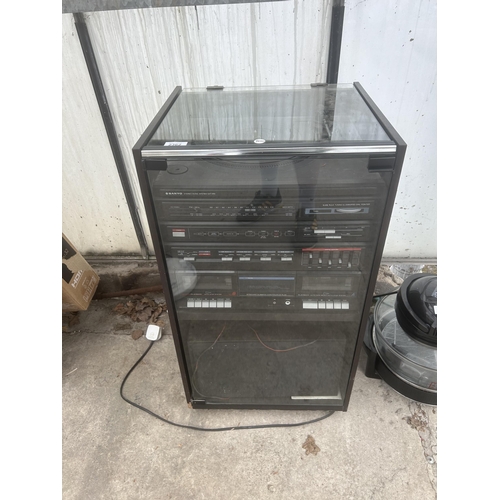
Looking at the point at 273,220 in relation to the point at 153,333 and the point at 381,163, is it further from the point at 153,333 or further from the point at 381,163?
the point at 153,333

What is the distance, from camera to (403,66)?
1.33 metres

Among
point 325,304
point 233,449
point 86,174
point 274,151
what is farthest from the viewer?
point 86,174

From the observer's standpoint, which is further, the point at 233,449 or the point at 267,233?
the point at 233,449

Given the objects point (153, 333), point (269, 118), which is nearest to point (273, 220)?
point (269, 118)

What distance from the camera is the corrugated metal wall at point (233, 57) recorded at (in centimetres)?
125

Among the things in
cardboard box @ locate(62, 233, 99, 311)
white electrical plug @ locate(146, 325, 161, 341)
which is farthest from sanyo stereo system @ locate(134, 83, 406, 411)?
cardboard box @ locate(62, 233, 99, 311)

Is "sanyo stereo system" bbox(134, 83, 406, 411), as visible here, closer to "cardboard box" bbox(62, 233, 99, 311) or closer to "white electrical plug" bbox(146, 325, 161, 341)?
"white electrical plug" bbox(146, 325, 161, 341)

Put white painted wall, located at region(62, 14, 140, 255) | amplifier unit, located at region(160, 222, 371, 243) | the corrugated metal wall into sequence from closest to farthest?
amplifier unit, located at region(160, 222, 371, 243)
the corrugated metal wall
white painted wall, located at region(62, 14, 140, 255)

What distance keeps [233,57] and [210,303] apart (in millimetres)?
896

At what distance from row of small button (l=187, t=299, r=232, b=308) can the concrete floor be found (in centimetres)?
51

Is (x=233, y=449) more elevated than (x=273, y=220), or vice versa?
(x=273, y=220)

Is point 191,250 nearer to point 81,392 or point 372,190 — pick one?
point 372,190

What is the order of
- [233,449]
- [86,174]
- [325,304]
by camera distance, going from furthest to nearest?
[86,174] < [233,449] < [325,304]

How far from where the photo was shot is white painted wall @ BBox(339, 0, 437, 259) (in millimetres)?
1239
